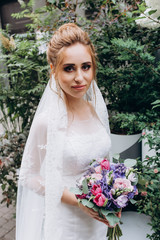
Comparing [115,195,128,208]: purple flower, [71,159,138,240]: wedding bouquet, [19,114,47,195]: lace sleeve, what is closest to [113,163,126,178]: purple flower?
[71,159,138,240]: wedding bouquet

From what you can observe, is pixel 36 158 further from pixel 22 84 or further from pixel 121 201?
pixel 22 84

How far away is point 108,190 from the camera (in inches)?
43.9

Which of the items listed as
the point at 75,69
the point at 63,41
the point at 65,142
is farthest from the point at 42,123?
the point at 63,41

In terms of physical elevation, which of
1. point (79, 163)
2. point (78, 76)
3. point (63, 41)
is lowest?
point (79, 163)

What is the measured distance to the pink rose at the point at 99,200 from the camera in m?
1.06

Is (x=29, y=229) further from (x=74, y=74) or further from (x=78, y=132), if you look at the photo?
(x=74, y=74)

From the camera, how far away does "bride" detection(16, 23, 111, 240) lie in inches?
50.3

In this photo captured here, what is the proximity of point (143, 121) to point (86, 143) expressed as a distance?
0.69m

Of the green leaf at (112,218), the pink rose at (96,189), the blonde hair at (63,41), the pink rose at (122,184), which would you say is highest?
the blonde hair at (63,41)

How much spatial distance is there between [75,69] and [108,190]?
0.75 metres

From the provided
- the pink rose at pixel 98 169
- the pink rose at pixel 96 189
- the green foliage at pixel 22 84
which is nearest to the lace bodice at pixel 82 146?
the pink rose at pixel 98 169

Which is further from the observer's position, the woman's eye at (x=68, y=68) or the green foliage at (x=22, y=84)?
the green foliage at (x=22, y=84)

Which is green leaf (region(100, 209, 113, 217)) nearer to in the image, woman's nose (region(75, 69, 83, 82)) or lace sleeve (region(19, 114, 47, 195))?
lace sleeve (region(19, 114, 47, 195))

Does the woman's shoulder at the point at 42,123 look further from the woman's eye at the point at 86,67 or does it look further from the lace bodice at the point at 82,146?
the woman's eye at the point at 86,67
